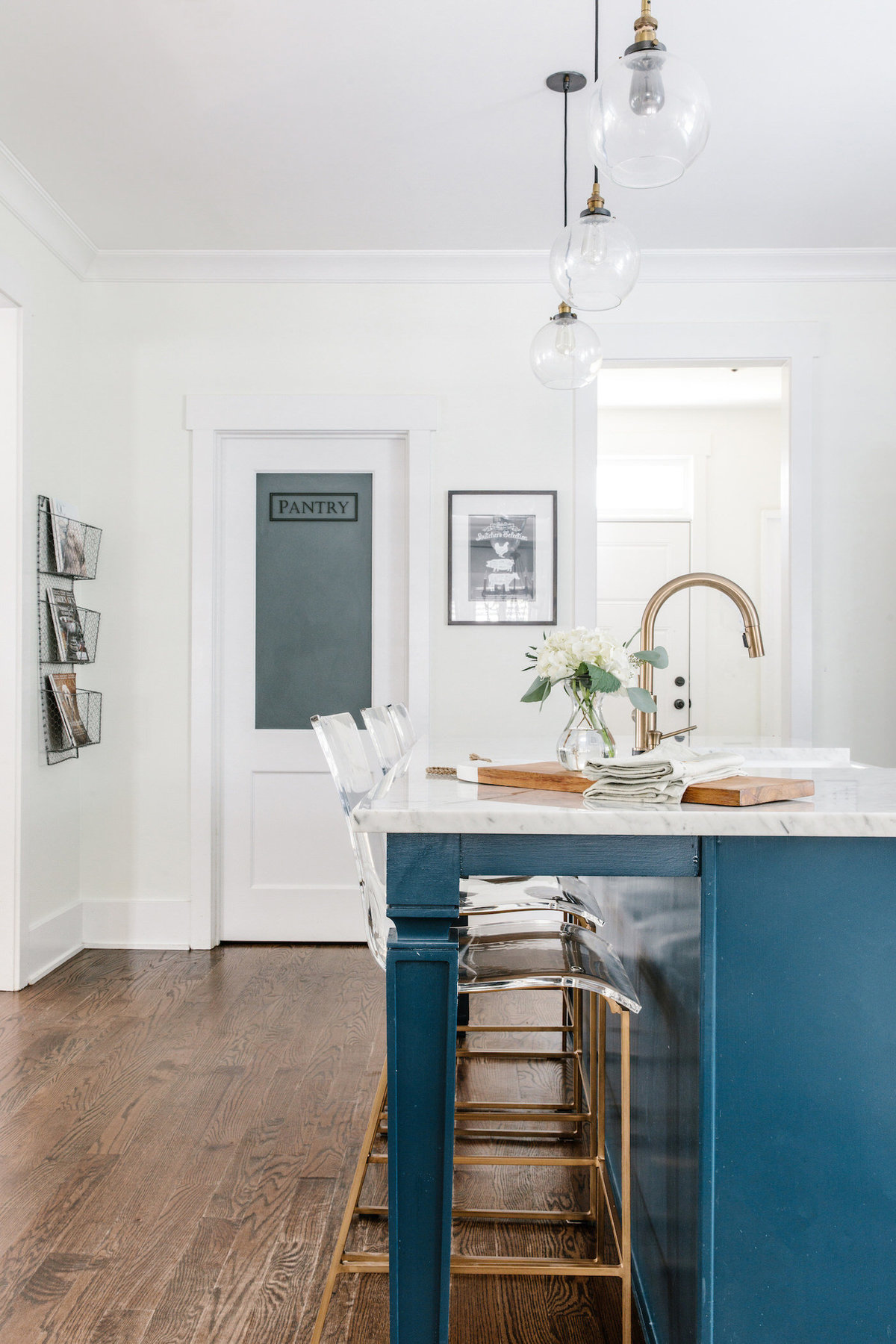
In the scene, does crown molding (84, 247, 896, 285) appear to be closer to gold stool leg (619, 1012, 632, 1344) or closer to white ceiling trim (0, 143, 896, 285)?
white ceiling trim (0, 143, 896, 285)

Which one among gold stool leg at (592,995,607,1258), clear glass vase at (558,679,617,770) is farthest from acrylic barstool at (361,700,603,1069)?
clear glass vase at (558,679,617,770)

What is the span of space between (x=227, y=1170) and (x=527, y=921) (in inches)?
36.1

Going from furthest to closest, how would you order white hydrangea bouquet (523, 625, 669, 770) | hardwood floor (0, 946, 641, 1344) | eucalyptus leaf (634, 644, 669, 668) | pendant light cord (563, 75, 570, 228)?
pendant light cord (563, 75, 570, 228), eucalyptus leaf (634, 644, 669, 668), white hydrangea bouquet (523, 625, 669, 770), hardwood floor (0, 946, 641, 1344)

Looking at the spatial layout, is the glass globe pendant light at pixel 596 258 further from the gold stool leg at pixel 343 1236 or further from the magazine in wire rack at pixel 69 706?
the magazine in wire rack at pixel 69 706

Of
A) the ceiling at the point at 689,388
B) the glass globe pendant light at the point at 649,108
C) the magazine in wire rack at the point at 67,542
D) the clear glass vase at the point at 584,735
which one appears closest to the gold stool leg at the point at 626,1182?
the clear glass vase at the point at 584,735

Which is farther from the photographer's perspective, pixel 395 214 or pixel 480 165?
pixel 395 214

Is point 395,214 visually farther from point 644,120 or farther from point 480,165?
point 644,120

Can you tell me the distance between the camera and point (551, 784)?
1.49 m

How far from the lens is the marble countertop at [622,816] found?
1.13 m

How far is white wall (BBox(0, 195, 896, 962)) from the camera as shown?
11.9ft

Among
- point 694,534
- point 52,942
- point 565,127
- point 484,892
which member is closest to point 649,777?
point 484,892

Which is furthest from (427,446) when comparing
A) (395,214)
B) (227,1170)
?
(227,1170)

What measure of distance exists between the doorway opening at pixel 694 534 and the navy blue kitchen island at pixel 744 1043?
13.8ft

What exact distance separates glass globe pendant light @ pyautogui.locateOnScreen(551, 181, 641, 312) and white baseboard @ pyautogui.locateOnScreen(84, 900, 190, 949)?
110 inches
